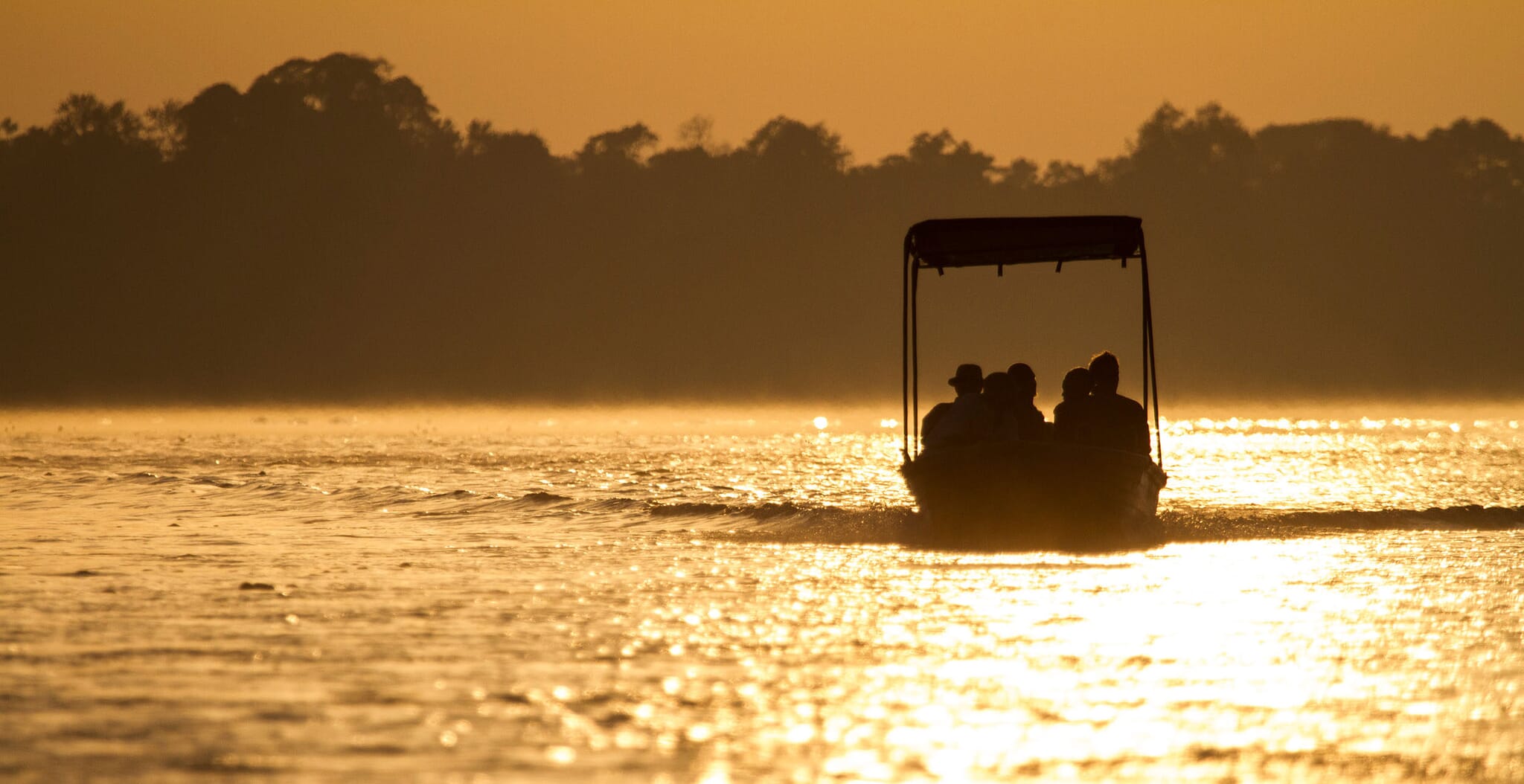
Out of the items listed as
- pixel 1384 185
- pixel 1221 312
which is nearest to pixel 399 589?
pixel 1221 312

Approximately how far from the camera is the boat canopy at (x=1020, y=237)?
1889 cm

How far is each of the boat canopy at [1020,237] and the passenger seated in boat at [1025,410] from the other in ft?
5.44

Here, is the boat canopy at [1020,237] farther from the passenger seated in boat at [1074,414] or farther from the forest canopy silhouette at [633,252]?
the forest canopy silhouette at [633,252]

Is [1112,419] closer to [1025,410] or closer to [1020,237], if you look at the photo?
[1025,410]

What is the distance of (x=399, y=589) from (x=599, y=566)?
230 centimetres

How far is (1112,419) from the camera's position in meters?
17.6

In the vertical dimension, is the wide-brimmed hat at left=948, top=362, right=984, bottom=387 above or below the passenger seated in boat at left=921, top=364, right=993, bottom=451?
above

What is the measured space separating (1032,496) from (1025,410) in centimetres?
119

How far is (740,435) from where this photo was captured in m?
55.0

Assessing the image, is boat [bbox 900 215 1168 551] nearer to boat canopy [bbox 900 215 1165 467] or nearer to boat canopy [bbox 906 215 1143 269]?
boat canopy [bbox 900 215 1165 467]

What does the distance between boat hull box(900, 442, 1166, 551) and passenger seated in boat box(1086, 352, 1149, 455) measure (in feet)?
2.02

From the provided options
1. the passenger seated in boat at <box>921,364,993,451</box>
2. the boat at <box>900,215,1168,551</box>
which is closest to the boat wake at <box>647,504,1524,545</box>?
the boat at <box>900,215,1168,551</box>

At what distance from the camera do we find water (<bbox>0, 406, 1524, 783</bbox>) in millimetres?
7125

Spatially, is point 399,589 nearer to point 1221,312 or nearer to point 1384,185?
point 1221,312
